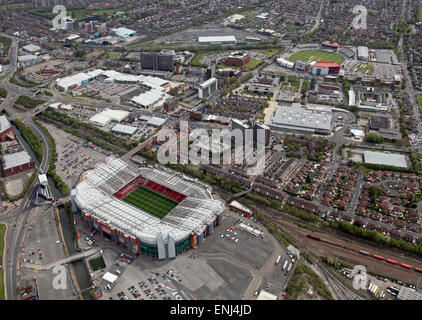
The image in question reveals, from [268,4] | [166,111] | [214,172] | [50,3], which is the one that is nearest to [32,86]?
[166,111]

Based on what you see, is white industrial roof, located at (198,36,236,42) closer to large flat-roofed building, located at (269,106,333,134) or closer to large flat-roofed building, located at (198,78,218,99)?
large flat-roofed building, located at (198,78,218,99)

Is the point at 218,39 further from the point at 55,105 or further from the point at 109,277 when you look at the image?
the point at 109,277

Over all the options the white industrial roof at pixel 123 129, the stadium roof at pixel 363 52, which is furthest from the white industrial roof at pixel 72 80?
the stadium roof at pixel 363 52

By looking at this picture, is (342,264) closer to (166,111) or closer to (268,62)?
(166,111)

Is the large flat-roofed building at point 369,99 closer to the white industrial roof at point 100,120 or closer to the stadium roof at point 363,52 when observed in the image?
the stadium roof at point 363,52

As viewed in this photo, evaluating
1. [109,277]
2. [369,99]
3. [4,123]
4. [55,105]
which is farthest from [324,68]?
[109,277]
